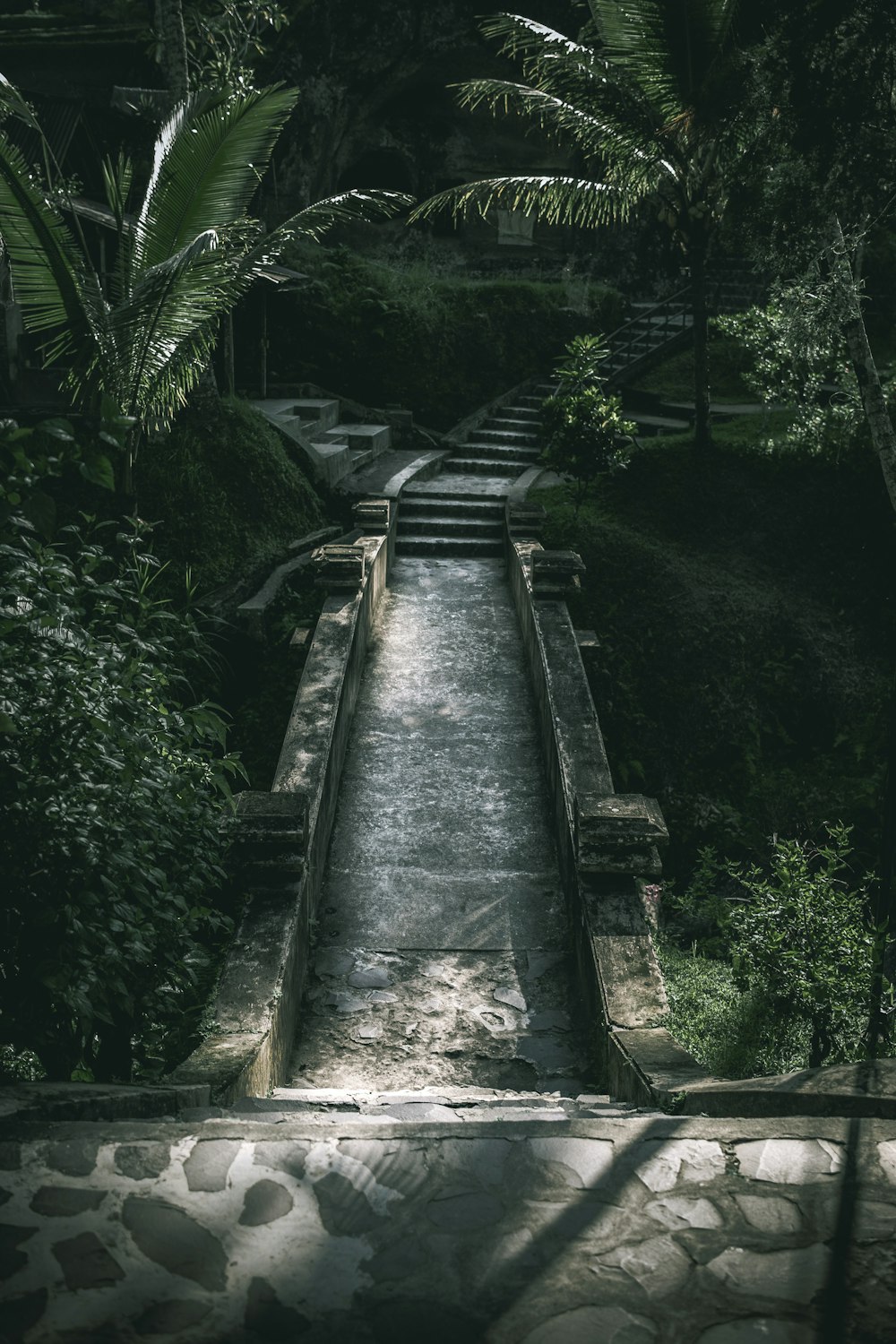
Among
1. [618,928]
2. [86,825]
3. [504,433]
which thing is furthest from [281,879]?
[504,433]

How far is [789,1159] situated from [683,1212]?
1.32ft

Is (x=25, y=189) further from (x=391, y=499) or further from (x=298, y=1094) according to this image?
(x=391, y=499)

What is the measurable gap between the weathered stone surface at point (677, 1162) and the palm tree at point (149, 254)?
5.81 m

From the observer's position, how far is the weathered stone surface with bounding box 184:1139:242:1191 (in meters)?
3.02

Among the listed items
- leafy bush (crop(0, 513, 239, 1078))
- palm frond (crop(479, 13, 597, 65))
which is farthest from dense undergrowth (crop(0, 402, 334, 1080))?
palm frond (crop(479, 13, 597, 65))

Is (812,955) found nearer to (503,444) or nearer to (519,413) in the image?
(503,444)

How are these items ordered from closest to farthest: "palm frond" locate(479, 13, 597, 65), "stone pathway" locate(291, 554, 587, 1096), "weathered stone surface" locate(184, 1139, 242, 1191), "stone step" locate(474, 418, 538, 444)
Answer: "weathered stone surface" locate(184, 1139, 242, 1191)
"stone pathway" locate(291, 554, 587, 1096)
"palm frond" locate(479, 13, 597, 65)
"stone step" locate(474, 418, 538, 444)

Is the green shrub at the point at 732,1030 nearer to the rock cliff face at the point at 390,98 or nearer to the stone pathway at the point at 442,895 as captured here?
the stone pathway at the point at 442,895

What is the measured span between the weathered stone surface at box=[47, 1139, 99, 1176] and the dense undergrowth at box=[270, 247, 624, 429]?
15.7 meters

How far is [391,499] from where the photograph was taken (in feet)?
44.6

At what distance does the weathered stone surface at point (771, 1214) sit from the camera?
→ 290cm

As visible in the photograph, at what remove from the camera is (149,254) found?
7828 millimetres

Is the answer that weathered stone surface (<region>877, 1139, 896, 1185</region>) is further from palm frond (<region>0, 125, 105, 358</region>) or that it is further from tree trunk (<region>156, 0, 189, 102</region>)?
tree trunk (<region>156, 0, 189, 102</region>)

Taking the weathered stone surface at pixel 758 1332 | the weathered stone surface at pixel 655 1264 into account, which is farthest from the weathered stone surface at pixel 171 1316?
the weathered stone surface at pixel 758 1332
